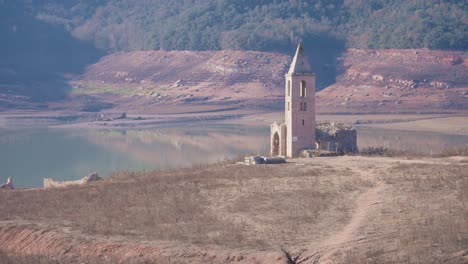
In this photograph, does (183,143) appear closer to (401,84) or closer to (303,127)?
(303,127)

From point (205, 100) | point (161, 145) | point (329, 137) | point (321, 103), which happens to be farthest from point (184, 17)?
point (329, 137)

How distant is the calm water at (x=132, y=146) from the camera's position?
3550 centimetres

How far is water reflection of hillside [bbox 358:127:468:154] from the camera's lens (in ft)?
127

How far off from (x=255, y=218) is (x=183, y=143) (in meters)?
31.3

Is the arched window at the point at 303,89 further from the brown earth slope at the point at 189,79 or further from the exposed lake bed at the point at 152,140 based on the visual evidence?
the brown earth slope at the point at 189,79

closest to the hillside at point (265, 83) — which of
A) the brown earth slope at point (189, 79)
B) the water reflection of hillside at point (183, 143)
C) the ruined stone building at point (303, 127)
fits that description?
the brown earth slope at point (189, 79)

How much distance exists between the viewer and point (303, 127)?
90.7 ft

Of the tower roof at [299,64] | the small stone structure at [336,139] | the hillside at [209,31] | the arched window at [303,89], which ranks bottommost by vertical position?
the small stone structure at [336,139]

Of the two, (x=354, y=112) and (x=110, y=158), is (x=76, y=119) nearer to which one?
(x=354, y=112)

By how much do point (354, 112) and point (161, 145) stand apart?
19989 mm

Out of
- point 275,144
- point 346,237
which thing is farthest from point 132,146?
point 346,237

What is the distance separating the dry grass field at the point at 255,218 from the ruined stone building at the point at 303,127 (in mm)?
6023

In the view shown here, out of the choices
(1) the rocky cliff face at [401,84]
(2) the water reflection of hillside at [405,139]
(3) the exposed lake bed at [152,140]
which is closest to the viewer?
(3) the exposed lake bed at [152,140]

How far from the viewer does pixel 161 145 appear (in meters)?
45.9
